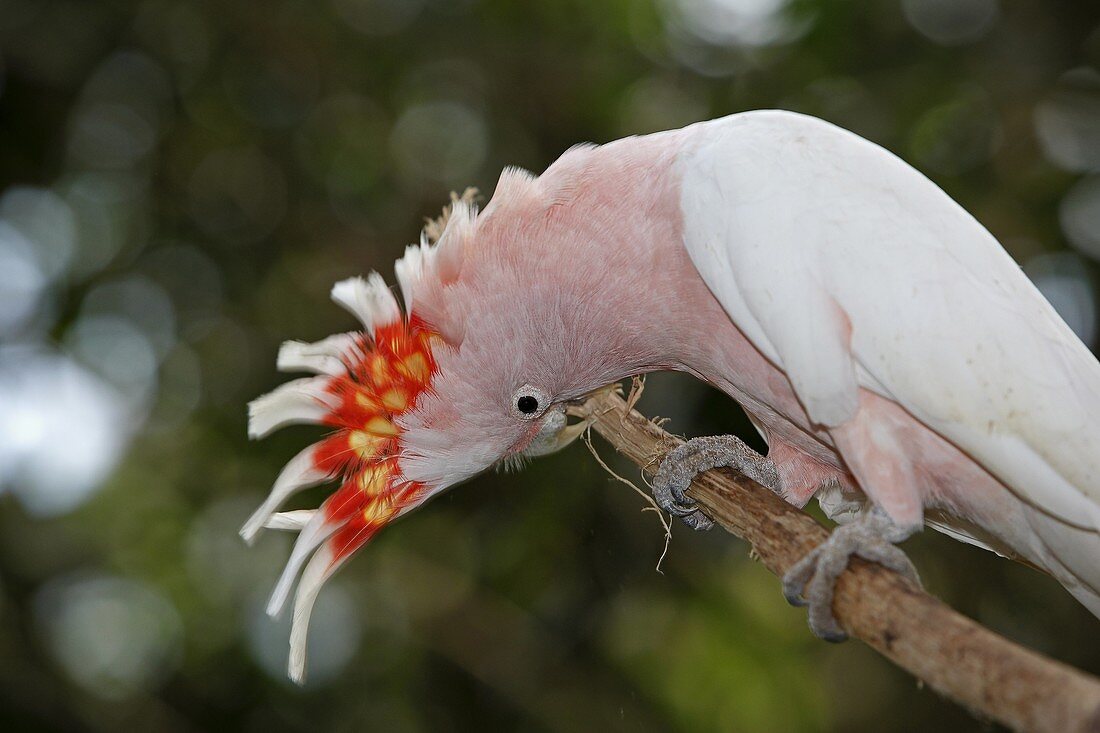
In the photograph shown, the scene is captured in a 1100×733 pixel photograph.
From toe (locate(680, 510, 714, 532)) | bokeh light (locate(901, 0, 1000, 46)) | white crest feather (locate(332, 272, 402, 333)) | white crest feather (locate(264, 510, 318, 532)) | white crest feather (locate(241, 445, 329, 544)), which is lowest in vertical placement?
bokeh light (locate(901, 0, 1000, 46))

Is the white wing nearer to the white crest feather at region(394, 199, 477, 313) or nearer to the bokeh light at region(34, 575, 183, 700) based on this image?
the white crest feather at region(394, 199, 477, 313)

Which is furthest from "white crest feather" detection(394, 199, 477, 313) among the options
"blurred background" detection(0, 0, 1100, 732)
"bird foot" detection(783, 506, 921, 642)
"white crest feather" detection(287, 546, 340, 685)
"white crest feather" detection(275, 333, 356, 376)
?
"blurred background" detection(0, 0, 1100, 732)

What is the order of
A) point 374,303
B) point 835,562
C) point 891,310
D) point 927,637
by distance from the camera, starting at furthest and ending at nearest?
point 374,303 < point 891,310 < point 835,562 < point 927,637

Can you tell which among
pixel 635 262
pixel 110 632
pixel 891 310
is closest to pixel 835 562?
pixel 891 310

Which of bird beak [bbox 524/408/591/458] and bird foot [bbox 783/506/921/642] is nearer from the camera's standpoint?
bird foot [bbox 783/506/921/642]

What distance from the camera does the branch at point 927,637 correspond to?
80 cm

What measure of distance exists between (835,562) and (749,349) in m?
0.37

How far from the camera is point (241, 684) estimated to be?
3.02 m

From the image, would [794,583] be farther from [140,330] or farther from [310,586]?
[140,330]

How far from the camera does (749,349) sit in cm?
137

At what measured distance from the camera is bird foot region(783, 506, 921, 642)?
114 centimetres

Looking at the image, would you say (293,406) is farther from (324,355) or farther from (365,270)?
(365,270)

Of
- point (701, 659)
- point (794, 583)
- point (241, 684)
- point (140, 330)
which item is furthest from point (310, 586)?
point (140, 330)

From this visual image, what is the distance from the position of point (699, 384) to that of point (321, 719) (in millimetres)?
1709
